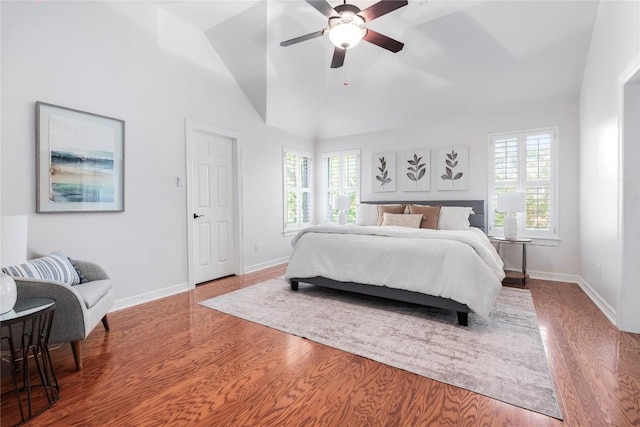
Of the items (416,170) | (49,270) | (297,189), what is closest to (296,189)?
(297,189)

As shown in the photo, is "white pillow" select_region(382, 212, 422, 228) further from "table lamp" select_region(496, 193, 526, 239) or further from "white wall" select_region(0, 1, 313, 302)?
"white wall" select_region(0, 1, 313, 302)

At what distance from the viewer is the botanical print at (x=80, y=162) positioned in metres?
2.60

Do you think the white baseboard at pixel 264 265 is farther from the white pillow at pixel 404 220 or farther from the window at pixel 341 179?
the white pillow at pixel 404 220

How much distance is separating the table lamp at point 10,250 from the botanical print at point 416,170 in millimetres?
4723

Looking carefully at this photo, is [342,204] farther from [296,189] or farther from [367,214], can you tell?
[296,189]

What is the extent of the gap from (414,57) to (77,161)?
4051 millimetres

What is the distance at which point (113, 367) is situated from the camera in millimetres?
1986

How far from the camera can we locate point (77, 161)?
2.73 metres

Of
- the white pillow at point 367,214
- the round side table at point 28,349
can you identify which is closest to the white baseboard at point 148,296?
the round side table at point 28,349

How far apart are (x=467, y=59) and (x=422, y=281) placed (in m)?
3.00

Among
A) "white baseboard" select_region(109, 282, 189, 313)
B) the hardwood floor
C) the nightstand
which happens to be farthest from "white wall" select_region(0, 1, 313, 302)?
the nightstand

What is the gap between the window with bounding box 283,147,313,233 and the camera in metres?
5.44

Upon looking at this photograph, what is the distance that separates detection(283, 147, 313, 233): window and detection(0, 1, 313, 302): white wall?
1235mm

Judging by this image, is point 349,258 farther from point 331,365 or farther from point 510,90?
point 510,90
